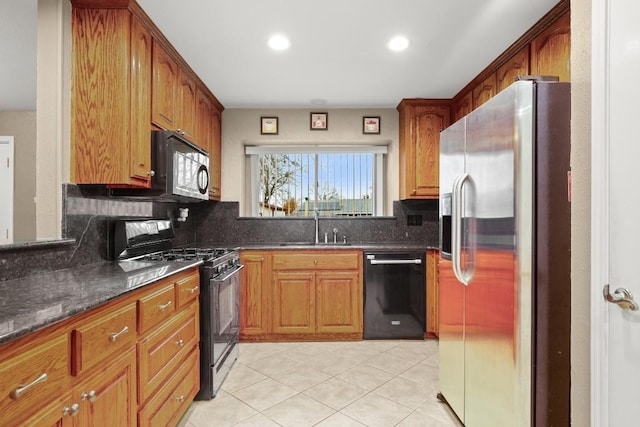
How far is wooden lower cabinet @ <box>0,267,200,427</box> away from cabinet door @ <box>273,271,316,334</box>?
123 cm

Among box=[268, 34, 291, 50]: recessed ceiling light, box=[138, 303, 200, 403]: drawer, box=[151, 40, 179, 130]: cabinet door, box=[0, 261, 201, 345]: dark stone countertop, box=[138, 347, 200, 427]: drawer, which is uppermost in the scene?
box=[268, 34, 291, 50]: recessed ceiling light

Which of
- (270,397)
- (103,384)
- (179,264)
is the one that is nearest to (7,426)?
(103,384)

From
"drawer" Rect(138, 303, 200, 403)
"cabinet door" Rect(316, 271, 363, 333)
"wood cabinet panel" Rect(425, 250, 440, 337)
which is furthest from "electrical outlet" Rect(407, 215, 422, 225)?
"drawer" Rect(138, 303, 200, 403)

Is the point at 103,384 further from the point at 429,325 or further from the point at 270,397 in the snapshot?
the point at 429,325

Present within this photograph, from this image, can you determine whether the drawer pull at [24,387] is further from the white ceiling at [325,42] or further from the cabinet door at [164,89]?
the white ceiling at [325,42]

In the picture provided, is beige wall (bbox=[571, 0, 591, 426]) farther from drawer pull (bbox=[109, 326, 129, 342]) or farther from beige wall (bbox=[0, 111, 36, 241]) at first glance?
beige wall (bbox=[0, 111, 36, 241])

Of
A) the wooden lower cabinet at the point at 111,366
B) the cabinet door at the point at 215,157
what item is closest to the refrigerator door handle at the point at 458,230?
the wooden lower cabinet at the point at 111,366

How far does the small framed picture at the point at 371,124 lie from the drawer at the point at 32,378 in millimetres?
3371

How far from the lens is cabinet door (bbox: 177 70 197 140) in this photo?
2713 millimetres

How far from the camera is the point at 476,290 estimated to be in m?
1.74

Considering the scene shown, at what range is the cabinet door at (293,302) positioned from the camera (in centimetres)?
336

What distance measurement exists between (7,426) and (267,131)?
335cm

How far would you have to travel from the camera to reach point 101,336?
1.25 meters

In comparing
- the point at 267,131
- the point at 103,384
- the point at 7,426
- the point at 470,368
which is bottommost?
the point at 470,368
